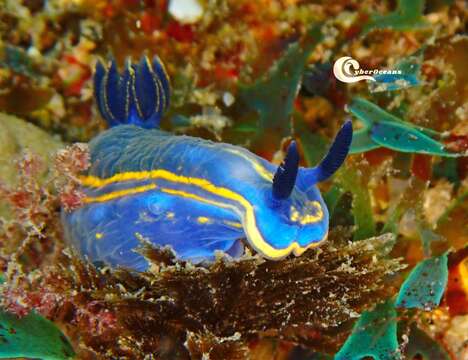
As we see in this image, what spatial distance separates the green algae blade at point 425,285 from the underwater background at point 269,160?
10mm

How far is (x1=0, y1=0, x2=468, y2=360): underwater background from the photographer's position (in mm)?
2430

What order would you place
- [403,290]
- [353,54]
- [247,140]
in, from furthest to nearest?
[353,54] < [247,140] < [403,290]


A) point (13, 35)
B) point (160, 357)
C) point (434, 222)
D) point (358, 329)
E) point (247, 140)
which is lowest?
point (160, 357)

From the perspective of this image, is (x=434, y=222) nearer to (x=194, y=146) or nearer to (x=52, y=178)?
(x=194, y=146)

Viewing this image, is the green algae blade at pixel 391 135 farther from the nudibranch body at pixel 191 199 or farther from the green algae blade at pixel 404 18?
the nudibranch body at pixel 191 199

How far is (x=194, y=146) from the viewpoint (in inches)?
100.0

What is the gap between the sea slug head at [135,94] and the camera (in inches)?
135

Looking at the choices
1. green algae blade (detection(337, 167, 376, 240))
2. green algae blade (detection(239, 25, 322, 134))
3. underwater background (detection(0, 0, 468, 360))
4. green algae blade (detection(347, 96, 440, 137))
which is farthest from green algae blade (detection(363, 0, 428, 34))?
green algae blade (detection(337, 167, 376, 240))

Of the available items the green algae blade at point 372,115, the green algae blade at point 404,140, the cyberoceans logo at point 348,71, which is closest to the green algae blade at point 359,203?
the green algae blade at point 404,140

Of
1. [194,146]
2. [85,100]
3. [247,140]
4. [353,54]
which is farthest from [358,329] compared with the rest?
[85,100]

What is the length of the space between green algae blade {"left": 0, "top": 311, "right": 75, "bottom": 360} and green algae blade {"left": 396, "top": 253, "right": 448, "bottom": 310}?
175 centimetres

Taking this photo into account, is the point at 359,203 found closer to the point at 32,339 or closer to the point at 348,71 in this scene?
the point at 348,71

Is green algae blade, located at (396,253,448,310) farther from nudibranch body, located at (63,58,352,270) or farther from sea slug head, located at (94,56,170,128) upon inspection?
sea slug head, located at (94,56,170,128)

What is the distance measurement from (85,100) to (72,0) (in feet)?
2.95
